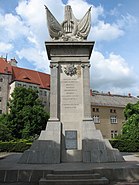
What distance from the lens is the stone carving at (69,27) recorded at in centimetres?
1797

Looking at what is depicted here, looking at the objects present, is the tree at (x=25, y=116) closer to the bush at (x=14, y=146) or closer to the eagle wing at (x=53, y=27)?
the bush at (x=14, y=146)

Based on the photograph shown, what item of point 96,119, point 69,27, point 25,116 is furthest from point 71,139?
point 96,119

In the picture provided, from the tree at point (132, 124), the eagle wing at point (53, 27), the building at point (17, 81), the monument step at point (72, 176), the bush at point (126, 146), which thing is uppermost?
the building at point (17, 81)

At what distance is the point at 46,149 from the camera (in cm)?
1439

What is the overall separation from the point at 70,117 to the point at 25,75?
219 ft

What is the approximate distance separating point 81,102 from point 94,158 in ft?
14.3

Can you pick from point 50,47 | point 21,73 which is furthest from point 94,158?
point 21,73

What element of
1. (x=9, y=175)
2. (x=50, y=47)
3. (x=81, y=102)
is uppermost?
(x=50, y=47)

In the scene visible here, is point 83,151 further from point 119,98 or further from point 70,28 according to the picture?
point 119,98

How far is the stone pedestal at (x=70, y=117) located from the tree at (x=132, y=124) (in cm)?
2357

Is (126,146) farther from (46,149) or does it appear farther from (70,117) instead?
(46,149)

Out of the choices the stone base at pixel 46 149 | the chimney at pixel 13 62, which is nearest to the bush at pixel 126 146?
the stone base at pixel 46 149

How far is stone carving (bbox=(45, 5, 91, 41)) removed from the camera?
17969 millimetres

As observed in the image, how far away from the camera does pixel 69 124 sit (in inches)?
638
